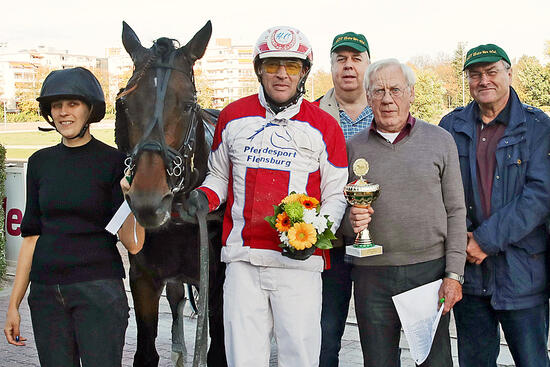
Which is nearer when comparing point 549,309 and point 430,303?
point 430,303

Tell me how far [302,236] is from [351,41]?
197cm

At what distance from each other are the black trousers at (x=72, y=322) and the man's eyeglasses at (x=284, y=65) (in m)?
1.36

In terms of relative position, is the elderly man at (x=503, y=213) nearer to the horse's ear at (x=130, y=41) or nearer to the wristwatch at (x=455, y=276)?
the wristwatch at (x=455, y=276)

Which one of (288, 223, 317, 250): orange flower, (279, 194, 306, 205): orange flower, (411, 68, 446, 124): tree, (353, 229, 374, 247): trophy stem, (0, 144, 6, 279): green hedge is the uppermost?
(411, 68, 446, 124): tree

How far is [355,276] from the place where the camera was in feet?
11.1

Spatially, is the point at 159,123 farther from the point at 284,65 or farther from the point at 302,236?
the point at 302,236

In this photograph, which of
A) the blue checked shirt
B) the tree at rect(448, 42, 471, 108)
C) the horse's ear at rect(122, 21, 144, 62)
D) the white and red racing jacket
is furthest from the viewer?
the tree at rect(448, 42, 471, 108)

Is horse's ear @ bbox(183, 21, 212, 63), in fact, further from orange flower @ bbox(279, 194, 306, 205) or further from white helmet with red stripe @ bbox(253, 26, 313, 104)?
orange flower @ bbox(279, 194, 306, 205)

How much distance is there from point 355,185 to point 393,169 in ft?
1.00

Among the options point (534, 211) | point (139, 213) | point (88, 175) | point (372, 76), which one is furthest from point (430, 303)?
point (88, 175)

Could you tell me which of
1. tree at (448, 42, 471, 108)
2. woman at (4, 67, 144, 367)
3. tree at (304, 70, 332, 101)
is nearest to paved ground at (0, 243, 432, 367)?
woman at (4, 67, 144, 367)

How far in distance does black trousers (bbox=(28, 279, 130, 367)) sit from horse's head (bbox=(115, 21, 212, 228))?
0.47 metres

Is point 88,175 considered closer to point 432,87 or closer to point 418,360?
point 418,360

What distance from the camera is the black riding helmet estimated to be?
298 centimetres
